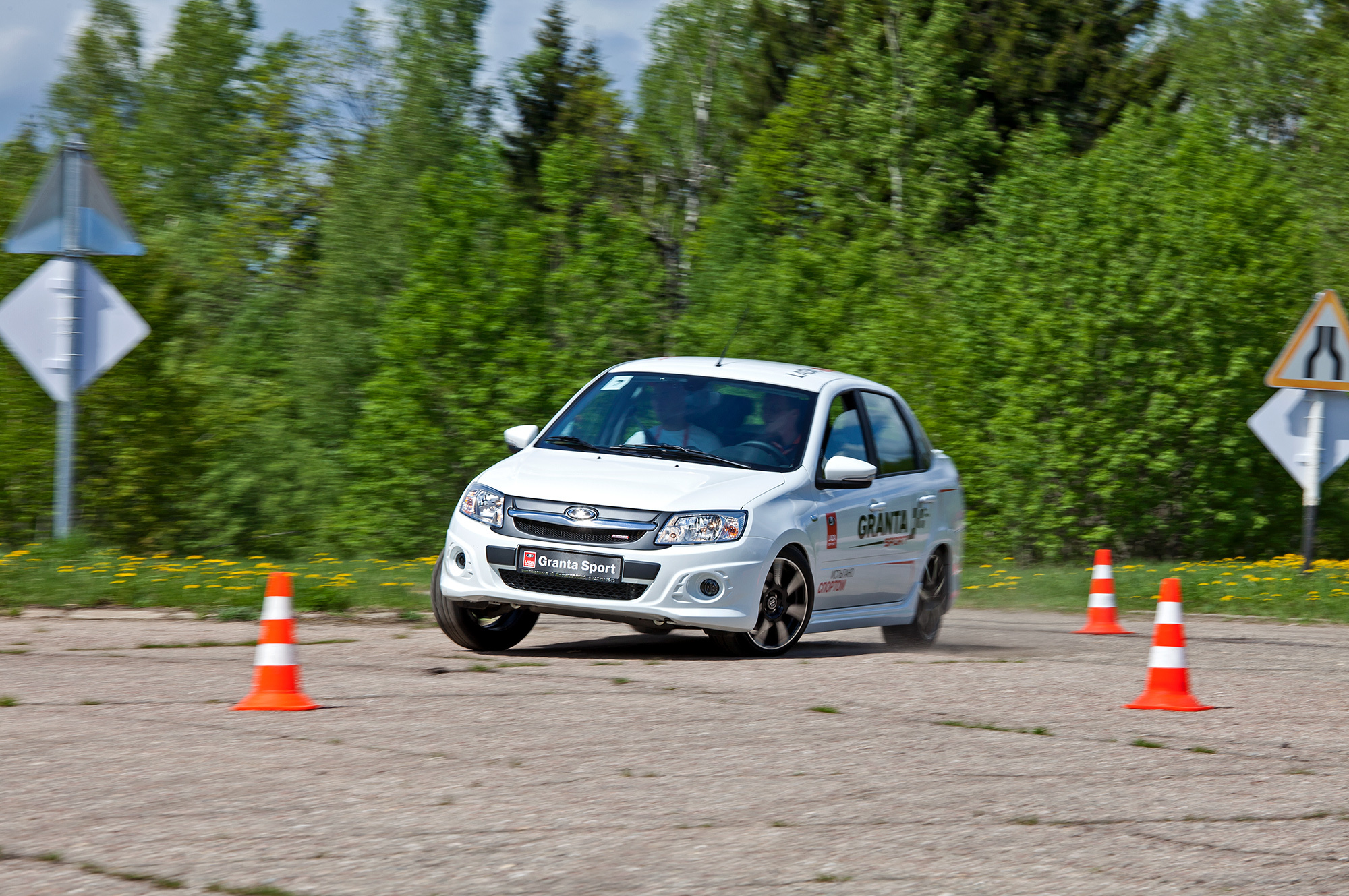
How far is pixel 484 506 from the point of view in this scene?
9398mm

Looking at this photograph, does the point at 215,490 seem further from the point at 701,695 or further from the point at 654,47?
the point at 654,47

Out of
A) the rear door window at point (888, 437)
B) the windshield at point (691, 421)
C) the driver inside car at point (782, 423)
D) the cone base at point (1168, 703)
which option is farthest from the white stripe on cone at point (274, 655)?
the rear door window at point (888, 437)

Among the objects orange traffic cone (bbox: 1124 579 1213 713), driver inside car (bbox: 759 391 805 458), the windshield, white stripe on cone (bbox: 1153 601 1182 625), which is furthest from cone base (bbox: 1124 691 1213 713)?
driver inside car (bbox: 759 391 805 458)

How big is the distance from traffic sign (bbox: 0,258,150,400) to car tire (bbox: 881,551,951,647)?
20.2ft

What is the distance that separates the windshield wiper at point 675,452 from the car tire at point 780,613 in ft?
2.11

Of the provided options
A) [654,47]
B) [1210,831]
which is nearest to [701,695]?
[1210,831]

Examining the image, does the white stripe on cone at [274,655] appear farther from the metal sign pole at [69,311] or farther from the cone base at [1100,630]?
the cone base at [1100,630]

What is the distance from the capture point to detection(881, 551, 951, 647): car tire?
1142 centimetres

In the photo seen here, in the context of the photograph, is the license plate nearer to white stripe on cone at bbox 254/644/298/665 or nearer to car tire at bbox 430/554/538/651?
car tire at bbox 430/554/538/651

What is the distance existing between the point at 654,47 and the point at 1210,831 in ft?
143

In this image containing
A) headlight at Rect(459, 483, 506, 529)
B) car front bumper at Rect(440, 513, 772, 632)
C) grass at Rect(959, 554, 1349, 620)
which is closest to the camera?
car front bumper at Rect(440, 513, 772, 632)

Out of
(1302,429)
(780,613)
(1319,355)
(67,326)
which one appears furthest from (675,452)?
(1302,429)

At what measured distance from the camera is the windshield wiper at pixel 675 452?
9.75m

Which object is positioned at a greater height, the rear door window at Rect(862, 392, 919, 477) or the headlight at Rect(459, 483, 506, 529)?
the rear door window at Rect(862, 392, 919, 477)
